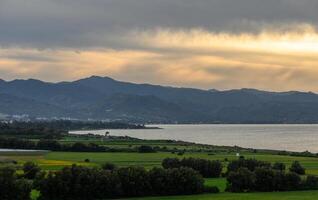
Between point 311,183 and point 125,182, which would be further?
point 311,183

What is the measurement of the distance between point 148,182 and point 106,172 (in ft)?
13.6

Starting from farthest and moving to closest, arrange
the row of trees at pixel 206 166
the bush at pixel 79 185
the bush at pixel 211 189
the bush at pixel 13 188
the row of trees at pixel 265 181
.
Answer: the row of trees at pixel 206 166
the row of trees at pixel 265 181
the bush at pixel 211 189
the bush at pixel 79 185
the bush at pixel 13 188

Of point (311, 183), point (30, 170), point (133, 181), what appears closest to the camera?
point (133, 181)

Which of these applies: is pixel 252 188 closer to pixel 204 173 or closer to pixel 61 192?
pixel 204 173

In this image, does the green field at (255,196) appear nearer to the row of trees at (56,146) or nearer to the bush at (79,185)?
the bush at (79,185)

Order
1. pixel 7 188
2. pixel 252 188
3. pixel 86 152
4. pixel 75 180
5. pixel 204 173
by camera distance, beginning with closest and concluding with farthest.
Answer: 1. pixel 7 188
2. pixel 75 180
3. pixel 252 188
4. pixel 204 173
5. pixel 86 152

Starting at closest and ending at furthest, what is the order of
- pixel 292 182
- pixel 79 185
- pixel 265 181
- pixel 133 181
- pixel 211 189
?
pixel 79 185 → pixel 133 181 → pixel 211 189 → pixel 265 181 → pixel 292 182

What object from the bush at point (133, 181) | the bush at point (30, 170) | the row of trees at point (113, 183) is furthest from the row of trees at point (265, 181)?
the bush at point (30, 170)

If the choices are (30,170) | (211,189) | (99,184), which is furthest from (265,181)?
(30,170)

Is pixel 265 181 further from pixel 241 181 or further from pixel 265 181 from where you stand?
pixel 241 181

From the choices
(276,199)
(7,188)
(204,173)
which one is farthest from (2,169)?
(204,173)

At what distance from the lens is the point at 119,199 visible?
5325 cm

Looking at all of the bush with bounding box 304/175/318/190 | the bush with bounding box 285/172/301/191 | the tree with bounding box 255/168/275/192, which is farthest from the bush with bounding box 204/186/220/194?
the bush with bounding box 304/175/318/190

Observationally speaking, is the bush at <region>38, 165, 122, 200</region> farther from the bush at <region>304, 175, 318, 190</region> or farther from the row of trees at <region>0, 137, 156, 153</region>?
the row of trees at <region>0, 137, 156, 153</region>
